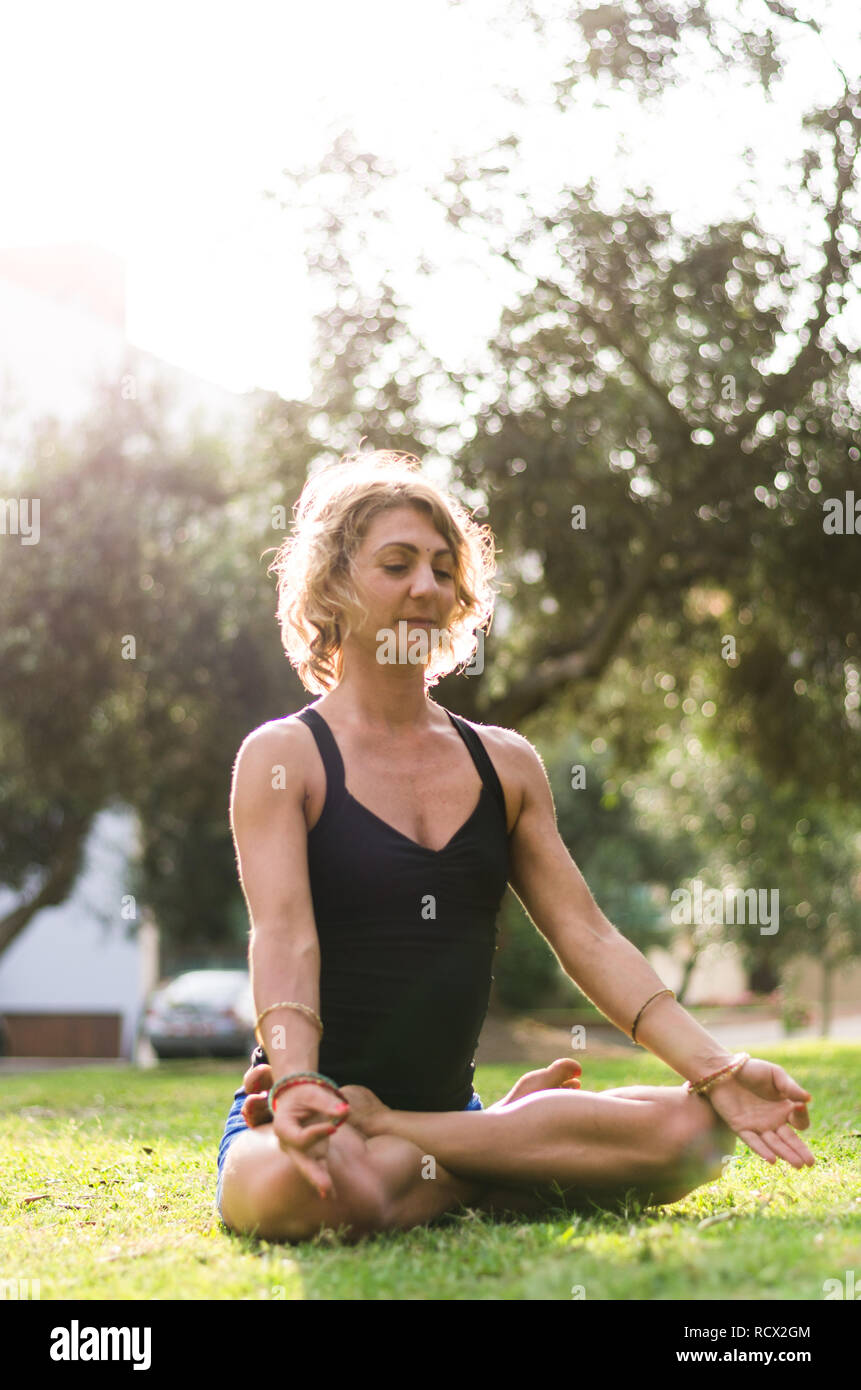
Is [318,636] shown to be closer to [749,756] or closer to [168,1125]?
[168,1125]

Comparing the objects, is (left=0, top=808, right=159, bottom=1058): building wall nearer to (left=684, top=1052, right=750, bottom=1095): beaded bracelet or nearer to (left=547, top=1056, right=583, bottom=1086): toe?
(left=547, top=1056, right=583, bottom=1086): toe

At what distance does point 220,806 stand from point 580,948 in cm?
1425

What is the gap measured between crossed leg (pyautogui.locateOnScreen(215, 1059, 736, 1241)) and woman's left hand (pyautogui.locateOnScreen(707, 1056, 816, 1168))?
0.07 metres

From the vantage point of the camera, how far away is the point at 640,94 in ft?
42.4

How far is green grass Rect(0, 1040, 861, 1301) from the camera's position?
267 cm

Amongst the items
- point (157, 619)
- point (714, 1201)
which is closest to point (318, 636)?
point (714, 1201)

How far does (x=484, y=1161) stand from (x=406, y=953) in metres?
0.51

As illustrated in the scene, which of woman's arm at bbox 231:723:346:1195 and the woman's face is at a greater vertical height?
the woman's face

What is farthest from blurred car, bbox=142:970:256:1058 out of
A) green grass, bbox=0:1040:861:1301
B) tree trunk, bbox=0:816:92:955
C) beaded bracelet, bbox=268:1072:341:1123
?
beaded bracelet, bbox=268:1072:341:1123

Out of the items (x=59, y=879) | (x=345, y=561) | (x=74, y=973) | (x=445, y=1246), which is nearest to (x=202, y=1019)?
(x=59, y=879)

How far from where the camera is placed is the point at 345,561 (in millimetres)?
3785

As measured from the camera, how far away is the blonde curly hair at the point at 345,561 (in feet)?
12.4

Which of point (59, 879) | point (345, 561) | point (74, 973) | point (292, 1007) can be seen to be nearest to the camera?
point (292, 1007)

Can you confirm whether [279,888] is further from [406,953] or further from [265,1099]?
[265,1099]
